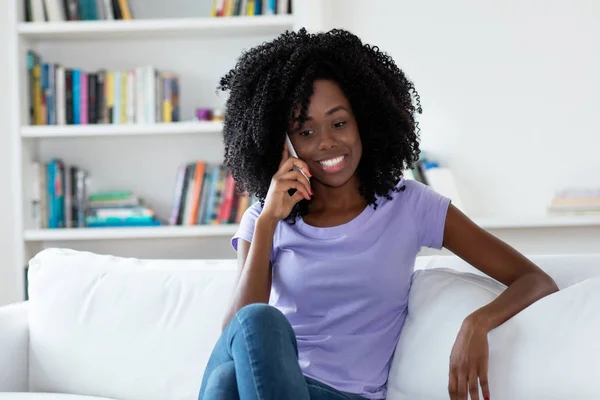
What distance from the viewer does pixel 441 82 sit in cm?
312

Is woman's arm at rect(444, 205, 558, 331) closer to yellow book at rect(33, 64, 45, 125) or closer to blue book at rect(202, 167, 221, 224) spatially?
blue book at rect(202, 167, 221, 224)

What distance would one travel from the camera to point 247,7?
3.04 m

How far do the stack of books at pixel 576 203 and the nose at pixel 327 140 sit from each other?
161 cm

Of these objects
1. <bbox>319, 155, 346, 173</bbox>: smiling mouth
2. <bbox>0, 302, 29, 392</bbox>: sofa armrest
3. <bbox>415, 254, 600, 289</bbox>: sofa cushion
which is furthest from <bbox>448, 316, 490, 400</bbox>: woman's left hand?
<bbox>0, 302, 29, 392</bbox>: sofa armrest

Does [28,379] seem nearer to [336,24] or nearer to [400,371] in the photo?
[400,371]

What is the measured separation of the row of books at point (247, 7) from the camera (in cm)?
304

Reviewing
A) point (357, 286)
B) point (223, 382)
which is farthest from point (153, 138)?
point (223, 382)

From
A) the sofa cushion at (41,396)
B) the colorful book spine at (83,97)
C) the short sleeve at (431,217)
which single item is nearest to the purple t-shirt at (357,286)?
the short sleeve at (431,217)

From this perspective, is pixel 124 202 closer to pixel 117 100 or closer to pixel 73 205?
pixel 73 205

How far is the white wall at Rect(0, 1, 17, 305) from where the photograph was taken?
3.05m

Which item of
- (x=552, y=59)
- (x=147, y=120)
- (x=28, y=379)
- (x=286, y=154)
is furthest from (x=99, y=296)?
(x=552, y=59)

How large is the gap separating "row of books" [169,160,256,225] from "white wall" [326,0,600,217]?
2.40 feet

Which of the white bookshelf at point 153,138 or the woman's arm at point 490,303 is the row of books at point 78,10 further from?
the woman's arm at point 490,303

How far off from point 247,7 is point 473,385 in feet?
6.76
